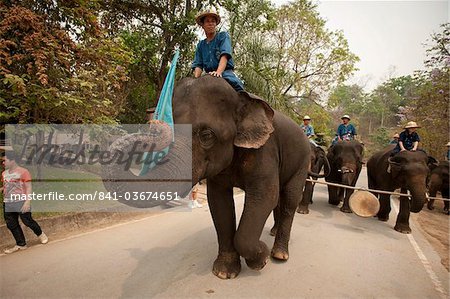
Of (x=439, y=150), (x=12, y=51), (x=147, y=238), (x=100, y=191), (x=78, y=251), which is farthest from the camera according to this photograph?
(x=439, y=150)

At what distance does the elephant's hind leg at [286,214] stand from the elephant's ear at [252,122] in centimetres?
147

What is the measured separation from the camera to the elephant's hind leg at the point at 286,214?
13.7ft

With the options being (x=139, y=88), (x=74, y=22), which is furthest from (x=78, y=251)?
(x=139, y=88)

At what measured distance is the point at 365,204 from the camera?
18.4 feet

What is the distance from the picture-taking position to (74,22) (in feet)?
20.7

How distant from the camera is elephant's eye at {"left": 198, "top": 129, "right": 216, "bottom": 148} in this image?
2.71 metres

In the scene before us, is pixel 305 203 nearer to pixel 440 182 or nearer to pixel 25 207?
pixel 440 182

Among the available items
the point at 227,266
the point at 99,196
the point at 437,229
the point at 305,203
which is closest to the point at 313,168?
the point at 305,203

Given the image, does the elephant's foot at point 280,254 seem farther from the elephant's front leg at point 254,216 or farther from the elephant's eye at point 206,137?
the elephant's eye at point 206,137

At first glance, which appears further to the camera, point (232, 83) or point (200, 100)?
point (232, 83)

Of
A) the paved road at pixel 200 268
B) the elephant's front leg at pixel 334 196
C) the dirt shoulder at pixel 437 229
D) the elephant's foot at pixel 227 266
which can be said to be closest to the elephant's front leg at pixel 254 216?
the elephant's foot at pixel 227 266

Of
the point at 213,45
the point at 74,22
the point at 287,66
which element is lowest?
the point at 213,45

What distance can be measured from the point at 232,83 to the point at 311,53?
1960 cm

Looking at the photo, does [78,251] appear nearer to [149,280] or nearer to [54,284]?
[54,284]
